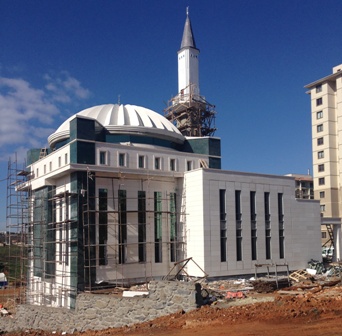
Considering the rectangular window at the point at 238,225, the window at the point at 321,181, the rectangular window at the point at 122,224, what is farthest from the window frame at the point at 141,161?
the window at the point at 321,181

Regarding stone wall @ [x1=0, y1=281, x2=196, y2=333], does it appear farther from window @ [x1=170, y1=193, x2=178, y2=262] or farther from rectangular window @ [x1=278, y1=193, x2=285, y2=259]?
rectangular window @ [x1=278, y1=193, x2=285, y2=259]

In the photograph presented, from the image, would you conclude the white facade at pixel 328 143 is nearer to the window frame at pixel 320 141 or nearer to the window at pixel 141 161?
the window frame at pixel 320 141

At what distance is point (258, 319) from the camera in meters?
15.1

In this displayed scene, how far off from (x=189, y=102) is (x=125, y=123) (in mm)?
16807

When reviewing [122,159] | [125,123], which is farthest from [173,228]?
[125,123]

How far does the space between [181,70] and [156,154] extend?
70.8ft

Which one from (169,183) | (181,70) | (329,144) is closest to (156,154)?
(169,183)

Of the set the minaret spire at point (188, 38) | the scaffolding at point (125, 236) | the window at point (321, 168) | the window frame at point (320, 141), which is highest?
the minaret spire at point (188, 38)

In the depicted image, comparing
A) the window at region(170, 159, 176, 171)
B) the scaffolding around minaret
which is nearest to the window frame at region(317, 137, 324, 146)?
the scaffolding around minaret

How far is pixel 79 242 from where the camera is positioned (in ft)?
89.8

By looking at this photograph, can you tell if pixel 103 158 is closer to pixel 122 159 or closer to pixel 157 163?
pixel 122 159

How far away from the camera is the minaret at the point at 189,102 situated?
4919 cm

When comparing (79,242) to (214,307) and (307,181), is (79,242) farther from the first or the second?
(307,181)

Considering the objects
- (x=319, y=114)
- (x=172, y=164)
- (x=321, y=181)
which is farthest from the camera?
(x=319, y=114)
